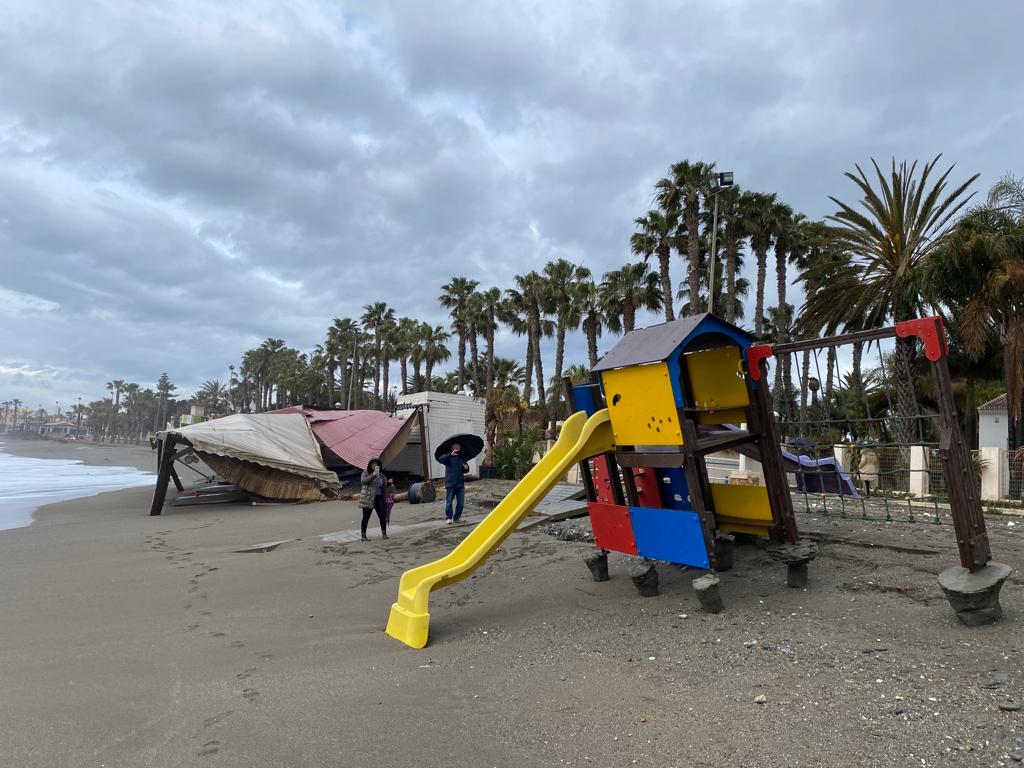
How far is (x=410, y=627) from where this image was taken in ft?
17.4

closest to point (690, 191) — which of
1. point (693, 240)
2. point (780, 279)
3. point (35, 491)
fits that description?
point (693, 240)

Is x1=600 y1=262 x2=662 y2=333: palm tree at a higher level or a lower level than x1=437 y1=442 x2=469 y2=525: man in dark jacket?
higher

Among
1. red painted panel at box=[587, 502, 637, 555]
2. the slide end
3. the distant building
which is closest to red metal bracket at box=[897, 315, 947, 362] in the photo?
red painted panel at box=[587, 502, 637, 555]

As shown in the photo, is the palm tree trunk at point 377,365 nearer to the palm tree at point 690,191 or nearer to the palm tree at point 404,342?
the palm tree at point 404,342

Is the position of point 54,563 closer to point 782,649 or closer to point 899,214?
point 782,649

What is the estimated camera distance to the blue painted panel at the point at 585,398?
7.02 metres

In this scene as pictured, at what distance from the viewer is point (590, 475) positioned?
728cm

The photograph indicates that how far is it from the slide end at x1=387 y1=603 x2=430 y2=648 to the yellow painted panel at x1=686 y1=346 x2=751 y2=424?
395cm

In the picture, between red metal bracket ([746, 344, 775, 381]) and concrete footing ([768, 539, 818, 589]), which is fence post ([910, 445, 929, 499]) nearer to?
red metal bracket ([746, 344, 775, 381])

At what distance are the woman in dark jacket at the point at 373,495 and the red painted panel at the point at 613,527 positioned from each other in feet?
17.0

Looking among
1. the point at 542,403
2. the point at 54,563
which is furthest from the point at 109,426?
the point at 54,563

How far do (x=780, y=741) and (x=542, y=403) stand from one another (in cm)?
3643

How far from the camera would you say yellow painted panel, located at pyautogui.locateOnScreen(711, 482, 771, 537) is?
6.92 m

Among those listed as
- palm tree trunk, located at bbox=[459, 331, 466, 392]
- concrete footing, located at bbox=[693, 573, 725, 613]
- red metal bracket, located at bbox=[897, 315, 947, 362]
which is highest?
palm tree trunk, located at bbox=[459, 331, 466, 392]
